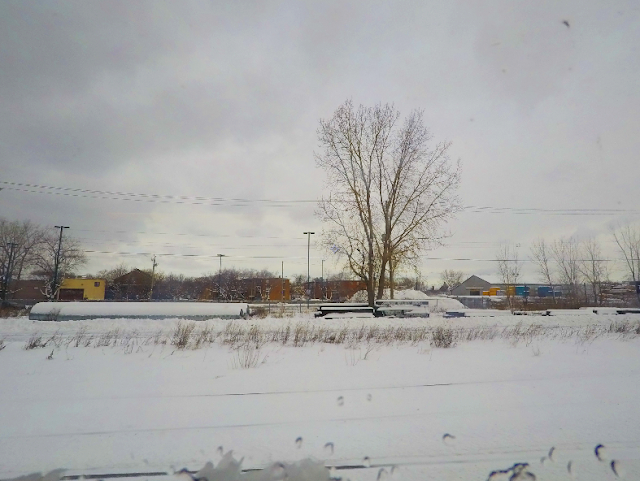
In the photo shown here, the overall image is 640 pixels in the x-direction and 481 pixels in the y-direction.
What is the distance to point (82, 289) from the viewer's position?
218 ft

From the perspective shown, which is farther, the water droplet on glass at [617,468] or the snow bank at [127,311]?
the snow bank at [127,311]

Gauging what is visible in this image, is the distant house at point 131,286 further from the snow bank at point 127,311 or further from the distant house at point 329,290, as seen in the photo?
the snow bank at point 127,311

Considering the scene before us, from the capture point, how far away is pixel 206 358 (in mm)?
8055

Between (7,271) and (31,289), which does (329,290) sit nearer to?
(31,289)

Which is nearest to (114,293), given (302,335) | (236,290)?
(236,290)

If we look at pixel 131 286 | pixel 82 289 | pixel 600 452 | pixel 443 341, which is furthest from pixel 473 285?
pixel 600 452

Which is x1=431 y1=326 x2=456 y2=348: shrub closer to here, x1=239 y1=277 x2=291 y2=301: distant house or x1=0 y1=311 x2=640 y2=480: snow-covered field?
x1=0 y1=311 x2=640 y2=480: snow-covered field

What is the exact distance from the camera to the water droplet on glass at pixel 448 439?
385cm

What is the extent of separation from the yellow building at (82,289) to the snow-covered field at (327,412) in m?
67.5

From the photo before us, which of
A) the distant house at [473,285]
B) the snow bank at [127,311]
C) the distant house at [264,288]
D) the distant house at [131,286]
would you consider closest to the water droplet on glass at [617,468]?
the snow bank at [127,311]

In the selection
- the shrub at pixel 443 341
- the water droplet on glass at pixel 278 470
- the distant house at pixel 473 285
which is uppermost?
the distant house at pixel 473 285

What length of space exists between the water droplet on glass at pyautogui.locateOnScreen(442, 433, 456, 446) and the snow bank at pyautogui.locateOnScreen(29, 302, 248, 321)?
60.6 ft

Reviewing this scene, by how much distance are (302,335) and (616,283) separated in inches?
2105

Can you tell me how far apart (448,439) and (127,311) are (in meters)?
20.5
